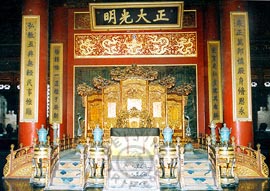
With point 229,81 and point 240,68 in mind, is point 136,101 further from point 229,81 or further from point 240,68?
point 240,68

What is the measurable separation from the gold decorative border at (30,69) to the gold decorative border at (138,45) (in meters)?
2.02

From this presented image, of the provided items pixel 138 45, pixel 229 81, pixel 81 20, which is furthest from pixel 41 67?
pixel 229 81

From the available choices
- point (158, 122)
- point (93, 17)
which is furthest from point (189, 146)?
point (93, 17)

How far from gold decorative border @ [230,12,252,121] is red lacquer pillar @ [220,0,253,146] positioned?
0.08 m

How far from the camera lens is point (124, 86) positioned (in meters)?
9.20

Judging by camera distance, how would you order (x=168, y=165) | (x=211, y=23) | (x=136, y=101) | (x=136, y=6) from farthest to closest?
(x=211, y=23) → (x=136, y=101) → (x=136, y=6) → (x=168, y=165)

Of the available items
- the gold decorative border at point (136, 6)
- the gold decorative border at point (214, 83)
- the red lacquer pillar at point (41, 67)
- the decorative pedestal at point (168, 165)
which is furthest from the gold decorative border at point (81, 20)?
the decorative pedestal at point (168, 165)

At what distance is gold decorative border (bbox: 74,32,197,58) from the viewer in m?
9.52

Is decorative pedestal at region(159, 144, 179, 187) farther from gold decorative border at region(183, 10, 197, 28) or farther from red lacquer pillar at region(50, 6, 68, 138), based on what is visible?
gold decorative border at region(183, 10, 197, 28)

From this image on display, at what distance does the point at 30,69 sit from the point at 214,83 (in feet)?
16.2

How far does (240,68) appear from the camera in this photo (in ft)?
24.1

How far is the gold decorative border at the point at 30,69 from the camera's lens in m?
7.50

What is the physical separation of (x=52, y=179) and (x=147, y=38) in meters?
5.21

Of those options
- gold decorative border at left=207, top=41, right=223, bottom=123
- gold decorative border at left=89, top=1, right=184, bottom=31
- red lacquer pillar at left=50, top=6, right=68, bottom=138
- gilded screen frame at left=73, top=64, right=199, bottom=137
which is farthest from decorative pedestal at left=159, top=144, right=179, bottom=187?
red lacquer pillar at left=50, top=6, right=68, bottom=138
